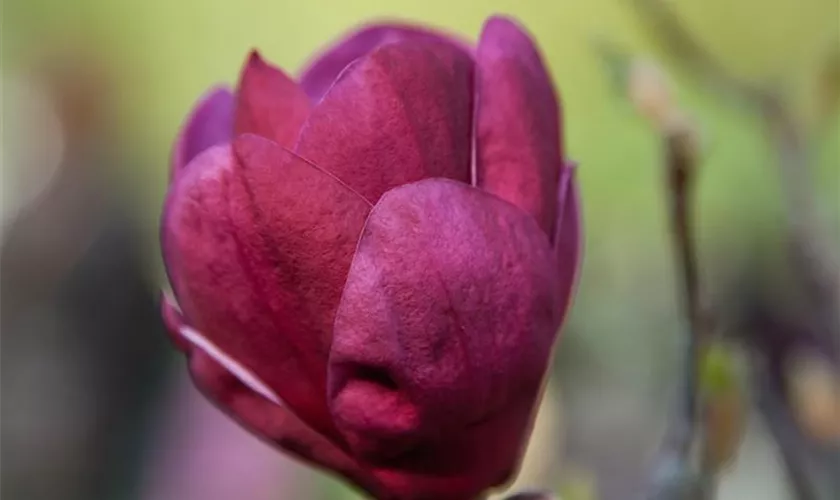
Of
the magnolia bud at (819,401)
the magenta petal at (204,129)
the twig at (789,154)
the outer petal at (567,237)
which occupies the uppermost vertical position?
the magenta petal at (204,129)

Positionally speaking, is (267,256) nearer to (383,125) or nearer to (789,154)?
(383,125)

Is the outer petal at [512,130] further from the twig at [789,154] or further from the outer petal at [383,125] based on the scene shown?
the twig at [789,154]

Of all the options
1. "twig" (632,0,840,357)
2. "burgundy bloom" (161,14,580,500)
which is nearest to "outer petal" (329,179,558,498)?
"burgundy bloom" (161,14,580,500)

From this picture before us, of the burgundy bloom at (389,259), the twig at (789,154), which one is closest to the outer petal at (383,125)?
the burgundy bloom at (389,259)

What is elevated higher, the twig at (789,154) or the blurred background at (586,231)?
the twig at (789,154)

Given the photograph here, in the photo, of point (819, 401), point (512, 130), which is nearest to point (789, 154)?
point (819, 401)

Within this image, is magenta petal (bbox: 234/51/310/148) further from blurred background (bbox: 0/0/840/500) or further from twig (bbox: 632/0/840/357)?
twig (bbox: 632/0/840/357)
